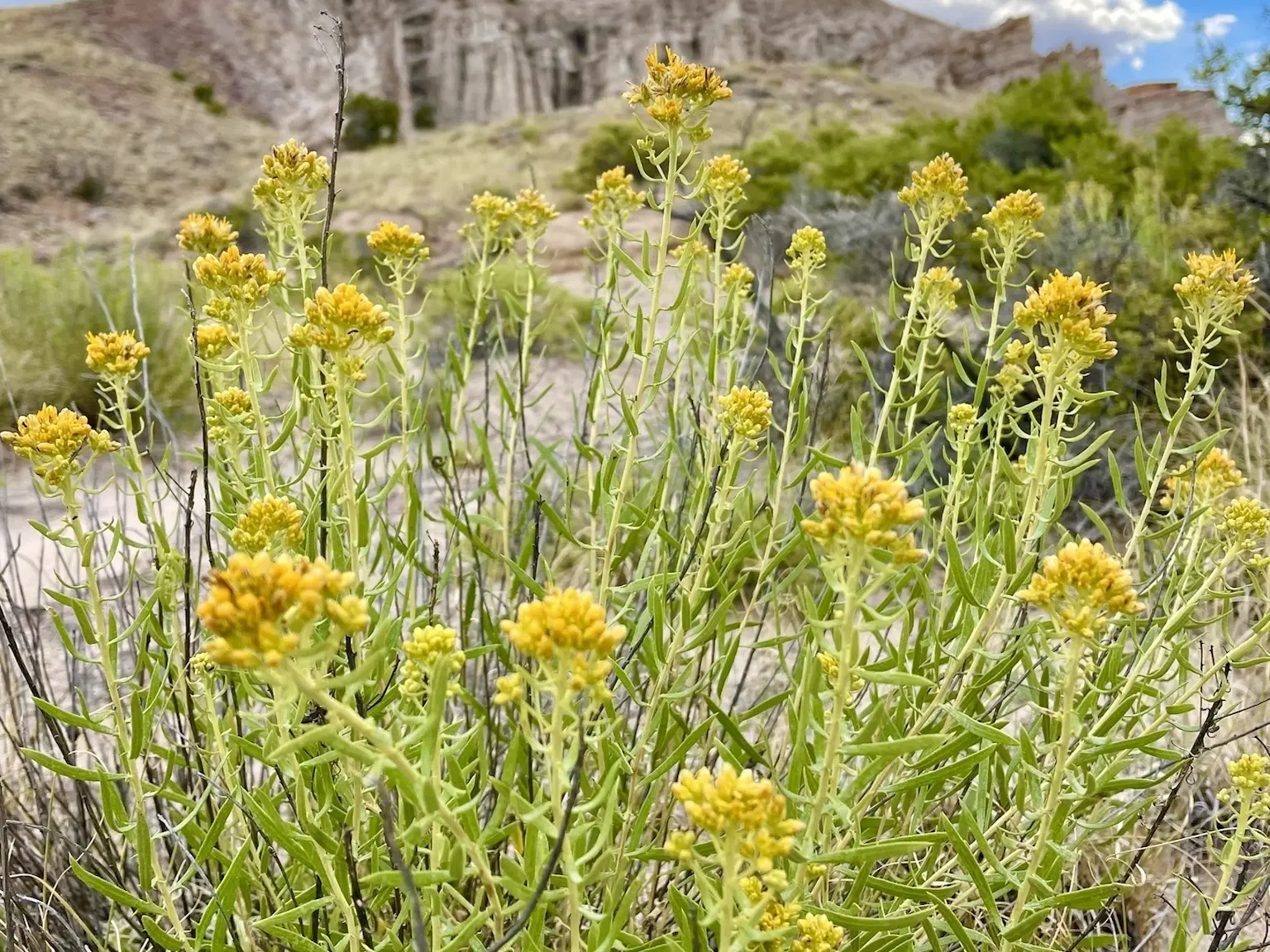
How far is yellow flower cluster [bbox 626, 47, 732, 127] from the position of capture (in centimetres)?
126

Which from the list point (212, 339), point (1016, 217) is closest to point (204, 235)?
point (212, 339)

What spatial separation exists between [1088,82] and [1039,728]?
11.2 m

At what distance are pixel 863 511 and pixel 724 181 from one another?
3.30 ft

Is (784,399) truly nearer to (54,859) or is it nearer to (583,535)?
(583,535)

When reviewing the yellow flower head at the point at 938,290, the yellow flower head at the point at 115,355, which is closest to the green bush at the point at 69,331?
the yellow flower head at the point at 115,355

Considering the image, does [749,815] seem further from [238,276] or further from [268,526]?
[238,276]

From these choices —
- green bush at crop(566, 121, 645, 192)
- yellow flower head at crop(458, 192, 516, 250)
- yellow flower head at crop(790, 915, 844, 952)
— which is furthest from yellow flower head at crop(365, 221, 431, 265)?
green bush at crop(566, 121, 645, 192)

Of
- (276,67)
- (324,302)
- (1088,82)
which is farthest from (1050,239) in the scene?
(276,67)

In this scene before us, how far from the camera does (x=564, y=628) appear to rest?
66cm

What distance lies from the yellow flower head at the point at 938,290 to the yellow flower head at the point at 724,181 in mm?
373

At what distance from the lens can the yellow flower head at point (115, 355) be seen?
1.18 m

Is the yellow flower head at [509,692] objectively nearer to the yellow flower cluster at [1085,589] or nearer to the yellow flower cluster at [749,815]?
the yellow flower cluster at [749,815]

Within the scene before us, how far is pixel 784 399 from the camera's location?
159 inches

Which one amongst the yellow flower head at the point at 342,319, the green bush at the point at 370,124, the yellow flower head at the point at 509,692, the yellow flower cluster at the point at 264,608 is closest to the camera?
the yellow flower cluster at the point at 264,608
